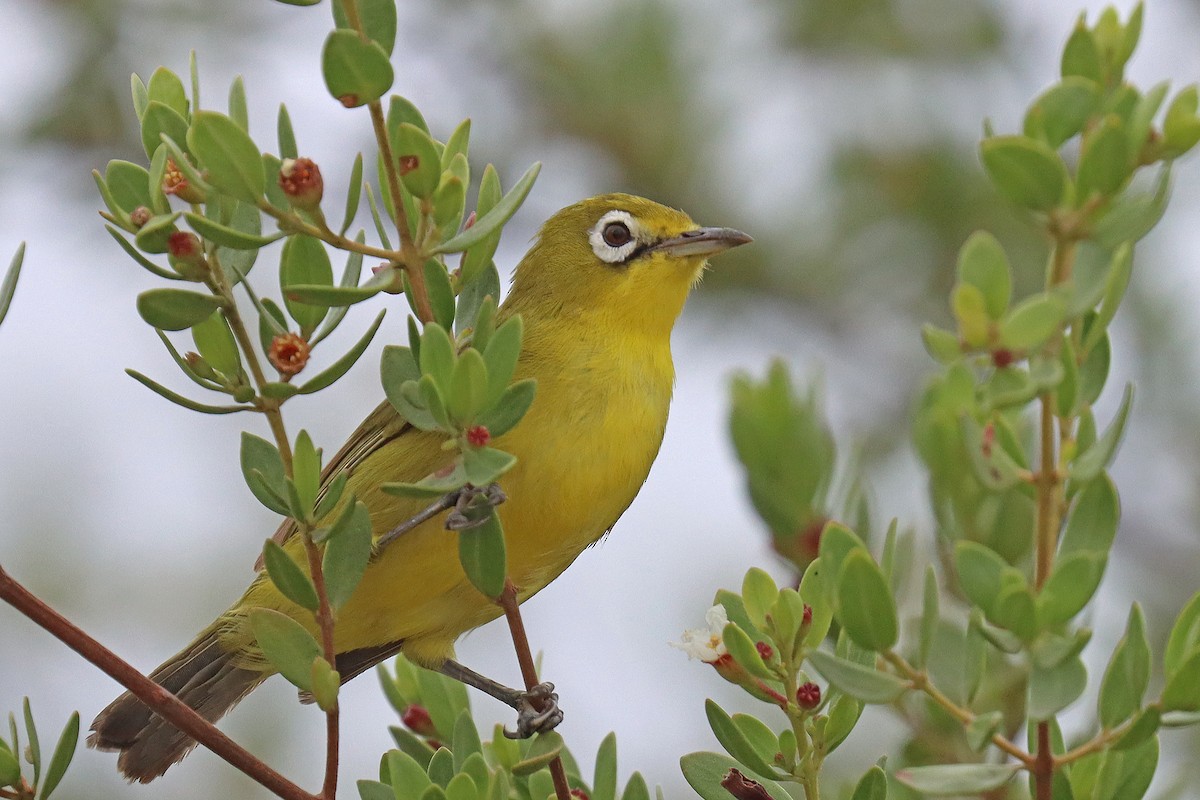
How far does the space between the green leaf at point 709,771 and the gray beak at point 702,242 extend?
2.44m

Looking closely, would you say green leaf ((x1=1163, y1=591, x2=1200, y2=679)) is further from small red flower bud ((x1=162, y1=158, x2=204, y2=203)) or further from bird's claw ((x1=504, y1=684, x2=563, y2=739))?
bird's claw ((x1=504, y1=684, x2=563, y2=739))

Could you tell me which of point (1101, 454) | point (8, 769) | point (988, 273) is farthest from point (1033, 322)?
point (8, 769)

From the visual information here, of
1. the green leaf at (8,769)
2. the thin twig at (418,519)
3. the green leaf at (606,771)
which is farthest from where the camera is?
the thin twig at (418,519)

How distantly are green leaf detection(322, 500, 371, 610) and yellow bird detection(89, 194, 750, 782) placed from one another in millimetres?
1230

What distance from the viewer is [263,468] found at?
205 centimetres

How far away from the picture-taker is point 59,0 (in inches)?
222

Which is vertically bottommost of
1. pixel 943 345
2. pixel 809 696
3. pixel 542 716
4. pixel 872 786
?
pixel 542 716

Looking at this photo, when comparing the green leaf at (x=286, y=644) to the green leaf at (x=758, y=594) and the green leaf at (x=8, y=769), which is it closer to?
the green leaf at (x=8, y=769)

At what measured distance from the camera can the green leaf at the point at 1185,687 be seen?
64.0 inches

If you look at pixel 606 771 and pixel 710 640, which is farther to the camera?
pixel 606 771

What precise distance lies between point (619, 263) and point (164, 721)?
1971mm

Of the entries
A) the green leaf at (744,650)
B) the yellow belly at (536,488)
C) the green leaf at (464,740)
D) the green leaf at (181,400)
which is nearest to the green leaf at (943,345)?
the green leaf at (744,650)

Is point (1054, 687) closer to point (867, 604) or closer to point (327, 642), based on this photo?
point (867, 604)

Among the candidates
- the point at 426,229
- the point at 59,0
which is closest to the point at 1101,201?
the point at 426,229
